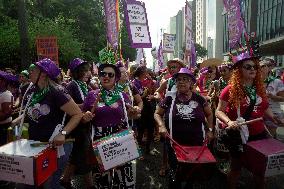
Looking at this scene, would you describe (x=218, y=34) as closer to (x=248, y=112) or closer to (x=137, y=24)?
(x=137, y=24)

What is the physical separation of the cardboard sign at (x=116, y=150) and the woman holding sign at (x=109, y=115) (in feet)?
0.82

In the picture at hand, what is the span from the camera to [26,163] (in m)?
3.29

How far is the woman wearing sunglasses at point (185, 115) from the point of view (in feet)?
14.4

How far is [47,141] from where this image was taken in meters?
3.82

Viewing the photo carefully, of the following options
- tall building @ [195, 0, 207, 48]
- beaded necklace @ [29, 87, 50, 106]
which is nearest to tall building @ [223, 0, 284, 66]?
beaded necklace @ [29, 87, 50, 106]

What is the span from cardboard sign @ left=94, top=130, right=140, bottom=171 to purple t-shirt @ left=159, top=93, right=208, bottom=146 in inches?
24.7

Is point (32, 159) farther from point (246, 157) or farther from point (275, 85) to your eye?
point (275, 85)

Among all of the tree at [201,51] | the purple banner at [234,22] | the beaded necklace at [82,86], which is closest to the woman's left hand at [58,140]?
the beaded necklace at [82,86]

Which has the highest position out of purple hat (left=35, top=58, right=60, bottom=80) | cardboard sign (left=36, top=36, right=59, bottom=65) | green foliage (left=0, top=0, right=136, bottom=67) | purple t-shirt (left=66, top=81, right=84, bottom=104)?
green foliage (left=0, top=0, right=136, bottom=67)

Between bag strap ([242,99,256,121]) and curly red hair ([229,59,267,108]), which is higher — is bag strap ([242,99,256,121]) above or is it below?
below

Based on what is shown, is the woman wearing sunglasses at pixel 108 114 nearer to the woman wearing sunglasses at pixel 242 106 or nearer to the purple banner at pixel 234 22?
the woman wearing sunglasses at pixel 242 106

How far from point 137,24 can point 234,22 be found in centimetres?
248

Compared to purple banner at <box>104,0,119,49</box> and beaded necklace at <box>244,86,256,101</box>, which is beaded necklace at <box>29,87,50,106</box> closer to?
beaded necklace at <box>244,86,256,101</box>

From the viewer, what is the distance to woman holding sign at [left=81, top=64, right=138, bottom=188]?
425 centimetres
